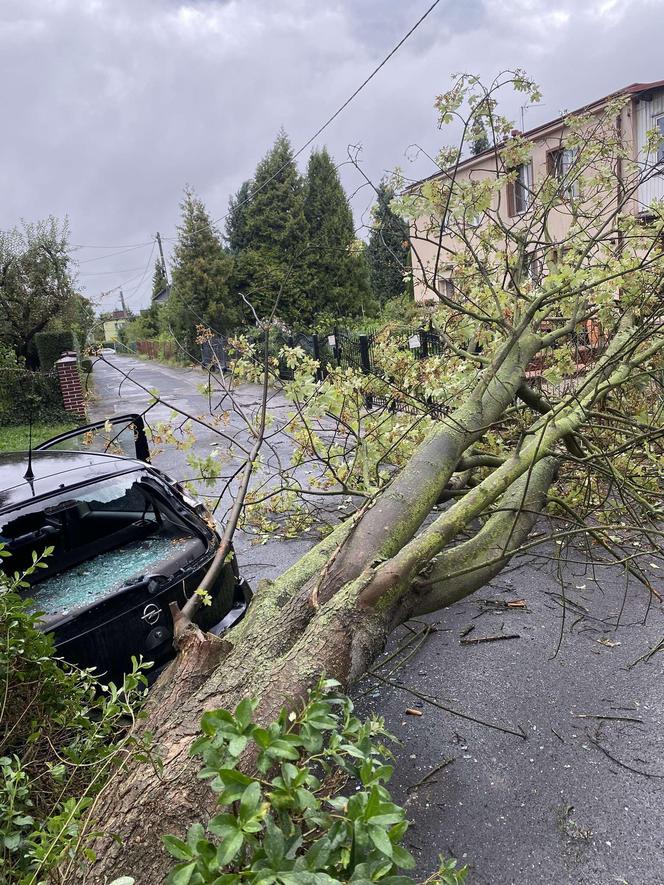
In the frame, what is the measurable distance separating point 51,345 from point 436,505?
15.9 meters

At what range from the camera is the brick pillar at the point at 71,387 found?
15.5 meters

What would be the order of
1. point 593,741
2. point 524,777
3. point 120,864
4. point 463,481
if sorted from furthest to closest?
point 463,481 → point 593,741 → point 524,777 → point 120,864

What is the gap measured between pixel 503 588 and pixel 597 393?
1658 millimetres

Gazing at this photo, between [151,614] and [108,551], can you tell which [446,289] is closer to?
[108,551]

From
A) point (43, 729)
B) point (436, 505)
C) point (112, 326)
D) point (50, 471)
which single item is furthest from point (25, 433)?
point (112, 326)

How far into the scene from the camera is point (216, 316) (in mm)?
24812

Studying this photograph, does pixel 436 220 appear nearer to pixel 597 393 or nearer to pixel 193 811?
pixel 597 393

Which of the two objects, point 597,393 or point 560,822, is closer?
point 560,822

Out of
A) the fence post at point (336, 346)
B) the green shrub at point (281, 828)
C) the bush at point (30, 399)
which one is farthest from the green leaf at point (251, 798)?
the bush at point (30, 399)

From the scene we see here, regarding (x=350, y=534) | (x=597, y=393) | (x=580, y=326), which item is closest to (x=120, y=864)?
(x=350, y=534)

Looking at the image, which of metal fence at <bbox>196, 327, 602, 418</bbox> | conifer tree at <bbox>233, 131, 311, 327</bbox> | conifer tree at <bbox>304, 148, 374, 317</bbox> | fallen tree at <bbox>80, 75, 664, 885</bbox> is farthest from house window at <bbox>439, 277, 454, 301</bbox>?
conifer tree at <bbox>233, 131, 311, 327</bbox>

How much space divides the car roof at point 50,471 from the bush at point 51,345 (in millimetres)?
14056

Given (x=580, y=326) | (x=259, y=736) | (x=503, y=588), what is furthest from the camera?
(x=580, y=326)

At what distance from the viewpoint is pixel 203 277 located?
24484mm
